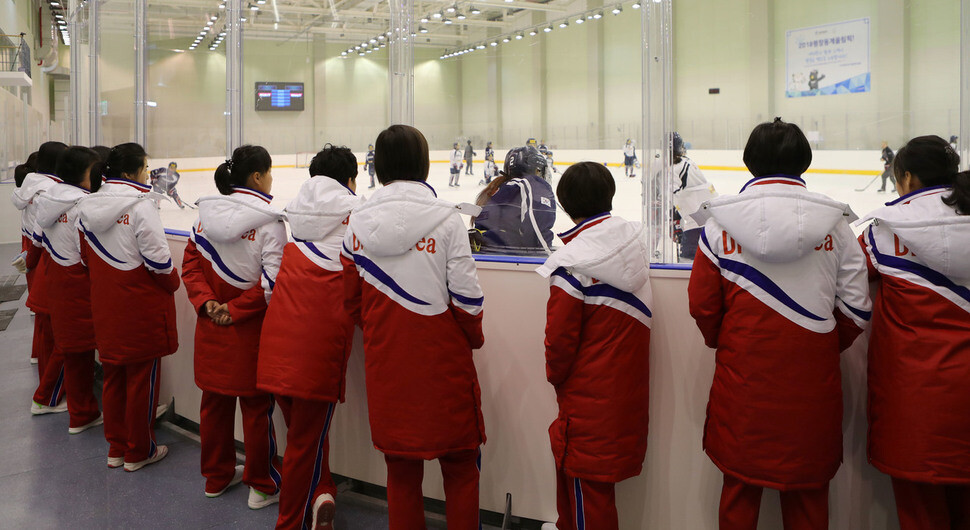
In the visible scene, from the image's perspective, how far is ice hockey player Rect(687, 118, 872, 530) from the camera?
177 cm

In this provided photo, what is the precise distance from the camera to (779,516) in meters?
2.19

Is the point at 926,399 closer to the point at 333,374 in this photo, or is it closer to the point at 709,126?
the point at 709,126

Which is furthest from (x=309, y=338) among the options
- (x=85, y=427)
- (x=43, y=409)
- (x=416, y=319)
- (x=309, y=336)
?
(x=43, y=409)

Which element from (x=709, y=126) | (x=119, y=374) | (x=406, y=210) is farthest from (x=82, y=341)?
(x=709, y=126)

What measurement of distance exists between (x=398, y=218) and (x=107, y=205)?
1.74 meters

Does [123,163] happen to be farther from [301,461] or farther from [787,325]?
[787,325]

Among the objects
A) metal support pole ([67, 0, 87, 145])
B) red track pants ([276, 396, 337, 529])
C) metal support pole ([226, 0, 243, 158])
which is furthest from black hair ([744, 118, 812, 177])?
metal support pole ([67, 0, 87, 145])

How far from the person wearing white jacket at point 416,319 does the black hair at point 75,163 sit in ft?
7.46

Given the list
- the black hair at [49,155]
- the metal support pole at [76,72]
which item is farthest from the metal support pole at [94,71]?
the black hair at [49,155]

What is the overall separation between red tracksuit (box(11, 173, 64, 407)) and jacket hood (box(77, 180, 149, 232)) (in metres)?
0.90

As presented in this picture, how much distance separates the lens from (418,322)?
2.00 metres

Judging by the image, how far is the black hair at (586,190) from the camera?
6.52 feet

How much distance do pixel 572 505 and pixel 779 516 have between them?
0.71m

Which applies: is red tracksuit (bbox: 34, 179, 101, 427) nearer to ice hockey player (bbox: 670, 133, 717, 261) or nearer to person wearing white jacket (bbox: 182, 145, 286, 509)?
person wearing white jacket (bbox: 182, 145, 286, 509)
